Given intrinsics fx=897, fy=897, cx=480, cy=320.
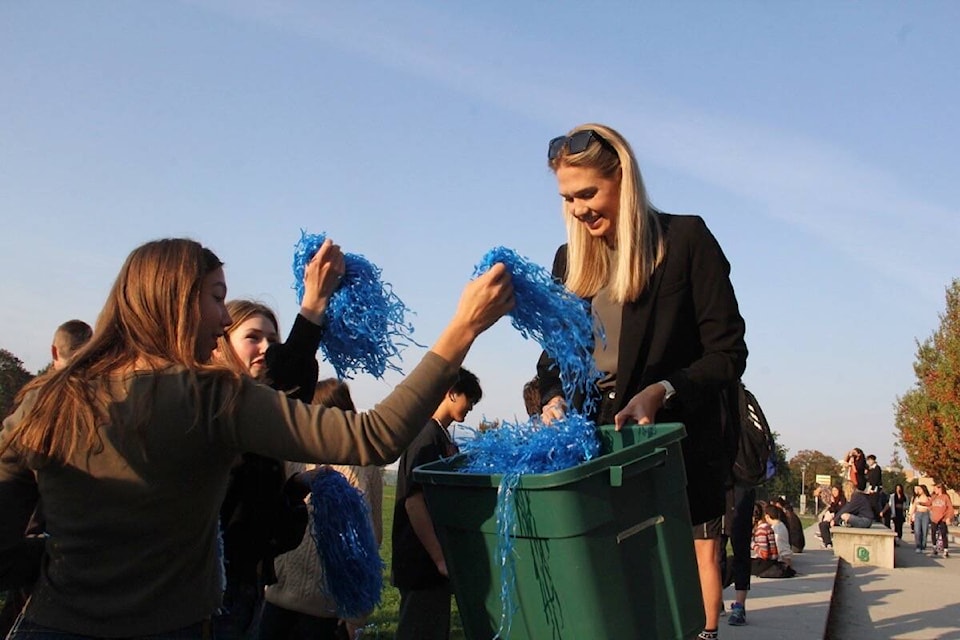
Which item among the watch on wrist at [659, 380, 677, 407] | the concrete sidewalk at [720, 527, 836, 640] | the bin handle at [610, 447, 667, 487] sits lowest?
the concrete sidewalk at [720, 527, 836, 640]

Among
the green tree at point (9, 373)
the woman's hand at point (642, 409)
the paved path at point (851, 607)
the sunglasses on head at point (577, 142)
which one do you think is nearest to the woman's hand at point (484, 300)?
the woman's hand at point (642, 409)

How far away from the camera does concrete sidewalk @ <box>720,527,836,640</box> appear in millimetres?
6070

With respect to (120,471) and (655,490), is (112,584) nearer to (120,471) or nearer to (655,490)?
(120,471)

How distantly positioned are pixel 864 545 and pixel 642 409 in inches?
491

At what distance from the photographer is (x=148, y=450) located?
6.89 feet

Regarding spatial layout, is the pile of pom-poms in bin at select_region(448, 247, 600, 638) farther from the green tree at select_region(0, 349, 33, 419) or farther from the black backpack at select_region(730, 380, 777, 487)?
the green tree at select_region(0, 349, 33, 419)

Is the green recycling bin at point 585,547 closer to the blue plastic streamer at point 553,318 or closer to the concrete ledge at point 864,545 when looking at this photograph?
the blue plastic streamer at point 553,318

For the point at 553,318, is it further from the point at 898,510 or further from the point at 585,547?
the point at 898,510

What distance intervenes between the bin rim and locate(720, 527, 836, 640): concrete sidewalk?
3788mm

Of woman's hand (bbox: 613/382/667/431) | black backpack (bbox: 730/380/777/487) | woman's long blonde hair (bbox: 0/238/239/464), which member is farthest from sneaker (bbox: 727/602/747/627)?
woman's long blonde hair (bbox: 0/238/239/464)

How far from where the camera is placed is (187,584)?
2.21 m

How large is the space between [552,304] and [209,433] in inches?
39.6

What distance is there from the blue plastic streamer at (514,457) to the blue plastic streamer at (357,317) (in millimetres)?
576

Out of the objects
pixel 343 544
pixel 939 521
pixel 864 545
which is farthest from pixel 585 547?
pixel 939 521
